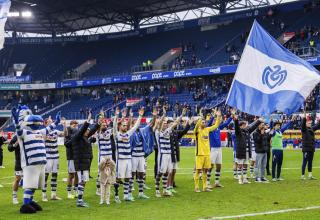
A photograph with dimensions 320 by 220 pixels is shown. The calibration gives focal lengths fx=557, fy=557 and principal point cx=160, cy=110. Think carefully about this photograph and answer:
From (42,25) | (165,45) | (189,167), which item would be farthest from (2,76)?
(189,167)

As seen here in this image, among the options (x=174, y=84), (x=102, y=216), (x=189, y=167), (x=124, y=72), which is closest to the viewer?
(x=102, y=216)

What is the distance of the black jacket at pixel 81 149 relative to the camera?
14141 millimetres

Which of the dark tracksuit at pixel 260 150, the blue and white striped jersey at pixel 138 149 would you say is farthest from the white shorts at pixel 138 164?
the dark tracksuit at pixel 260 150

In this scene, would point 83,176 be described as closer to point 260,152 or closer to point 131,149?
point 131,149

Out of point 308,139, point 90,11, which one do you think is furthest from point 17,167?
point 90,11

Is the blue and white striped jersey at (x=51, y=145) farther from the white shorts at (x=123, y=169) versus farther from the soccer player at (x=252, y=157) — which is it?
the soccer player at (x=252, y=157)

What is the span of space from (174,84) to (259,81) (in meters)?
44.7

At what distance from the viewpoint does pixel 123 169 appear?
14.7 metres

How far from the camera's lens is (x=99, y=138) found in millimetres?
15578

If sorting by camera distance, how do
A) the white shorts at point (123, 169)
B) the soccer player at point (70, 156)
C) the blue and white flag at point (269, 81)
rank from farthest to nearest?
the blue and white flag at point (269, 81), the soccer player at point (70, 156), the white shorts at point (123, 169)

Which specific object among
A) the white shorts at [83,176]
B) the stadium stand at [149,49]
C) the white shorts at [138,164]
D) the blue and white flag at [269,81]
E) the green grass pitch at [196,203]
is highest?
the stadium stand at [149,49]

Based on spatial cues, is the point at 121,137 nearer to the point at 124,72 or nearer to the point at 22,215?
the point at 22,215

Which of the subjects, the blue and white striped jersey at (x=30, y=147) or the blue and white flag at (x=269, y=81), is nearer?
the blue and white striped jersey at (x=30, y=147)

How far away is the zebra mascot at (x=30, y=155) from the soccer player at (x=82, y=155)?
38.5 inches
